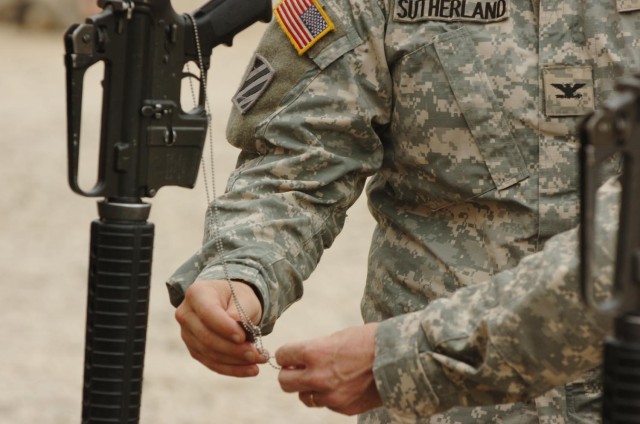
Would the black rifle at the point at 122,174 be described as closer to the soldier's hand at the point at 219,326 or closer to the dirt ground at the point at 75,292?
the soldier's hand at the point at 219,326

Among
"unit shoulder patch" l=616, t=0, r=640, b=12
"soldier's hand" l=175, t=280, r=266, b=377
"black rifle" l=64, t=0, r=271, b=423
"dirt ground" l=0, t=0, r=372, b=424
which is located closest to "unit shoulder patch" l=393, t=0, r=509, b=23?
"unit shoulder patch" l=616, t=0, r=640, b=12

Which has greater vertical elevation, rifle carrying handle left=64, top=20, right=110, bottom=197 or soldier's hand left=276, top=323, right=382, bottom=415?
rifle carrying handle left=64, top=20, right=110, bottom=197

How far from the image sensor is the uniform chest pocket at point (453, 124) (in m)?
2.86

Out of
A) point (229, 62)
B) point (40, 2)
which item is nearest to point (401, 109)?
point (229, 62)

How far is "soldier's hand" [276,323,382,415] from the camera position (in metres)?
2.56

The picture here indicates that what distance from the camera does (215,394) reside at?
680 cm

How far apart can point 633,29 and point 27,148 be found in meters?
8.96

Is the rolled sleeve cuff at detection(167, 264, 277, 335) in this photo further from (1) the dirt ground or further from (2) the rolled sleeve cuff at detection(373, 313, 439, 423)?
(1) the dirt ground

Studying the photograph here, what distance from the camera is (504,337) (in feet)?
7.65

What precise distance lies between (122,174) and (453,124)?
0.68 metres

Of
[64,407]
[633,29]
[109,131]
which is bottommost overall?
[64,407]

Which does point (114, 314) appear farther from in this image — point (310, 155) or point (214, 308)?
point (310, 155)

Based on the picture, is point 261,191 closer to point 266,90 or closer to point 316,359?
point 266,90

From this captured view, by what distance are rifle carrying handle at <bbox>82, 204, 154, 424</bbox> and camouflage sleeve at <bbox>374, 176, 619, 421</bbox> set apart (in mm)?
452
